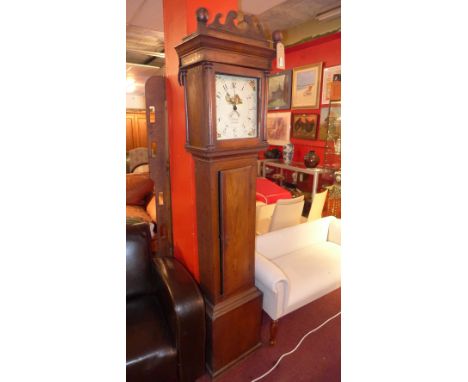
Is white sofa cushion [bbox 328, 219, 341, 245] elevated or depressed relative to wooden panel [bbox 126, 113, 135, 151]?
depressed

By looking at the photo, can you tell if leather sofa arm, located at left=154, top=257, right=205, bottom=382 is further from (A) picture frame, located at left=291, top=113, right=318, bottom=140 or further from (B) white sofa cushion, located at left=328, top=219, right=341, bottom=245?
(A) picture frame, located at left=291, top=113, right=318, bottom=140

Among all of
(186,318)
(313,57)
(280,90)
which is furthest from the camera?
(280,90)

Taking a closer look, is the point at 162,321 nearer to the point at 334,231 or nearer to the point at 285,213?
the point at 285,213

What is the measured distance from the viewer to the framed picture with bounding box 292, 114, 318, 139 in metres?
4.04

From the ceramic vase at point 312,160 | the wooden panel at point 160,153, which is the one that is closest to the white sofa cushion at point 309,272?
the wooden panel at point 160,153

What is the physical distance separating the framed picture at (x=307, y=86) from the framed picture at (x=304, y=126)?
0.47 feet

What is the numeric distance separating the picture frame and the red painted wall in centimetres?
6

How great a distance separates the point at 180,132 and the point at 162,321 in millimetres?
1006

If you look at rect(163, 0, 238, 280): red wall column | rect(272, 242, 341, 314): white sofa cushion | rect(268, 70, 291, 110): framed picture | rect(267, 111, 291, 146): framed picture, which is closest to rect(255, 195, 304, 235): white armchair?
rect(272, 242, 341, 314): white sofa cushion

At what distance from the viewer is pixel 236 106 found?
1261mm

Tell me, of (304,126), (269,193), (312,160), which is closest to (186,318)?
(269,193)
